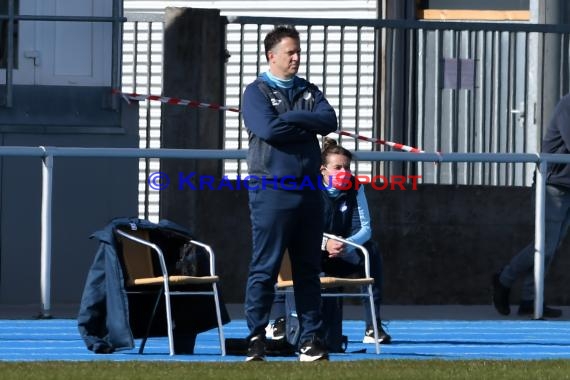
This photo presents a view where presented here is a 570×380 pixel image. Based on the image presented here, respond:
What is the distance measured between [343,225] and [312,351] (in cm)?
181

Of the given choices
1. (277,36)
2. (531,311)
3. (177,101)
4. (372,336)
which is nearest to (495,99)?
(531,311)

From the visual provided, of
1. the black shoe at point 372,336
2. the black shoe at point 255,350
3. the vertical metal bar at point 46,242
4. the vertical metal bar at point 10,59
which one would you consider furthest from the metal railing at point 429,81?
the black shoe at point 255,350

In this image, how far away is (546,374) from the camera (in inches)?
342

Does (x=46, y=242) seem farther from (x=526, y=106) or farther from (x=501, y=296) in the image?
(x=526, y=106)

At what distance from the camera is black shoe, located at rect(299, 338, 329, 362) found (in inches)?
376

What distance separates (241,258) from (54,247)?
1571mm

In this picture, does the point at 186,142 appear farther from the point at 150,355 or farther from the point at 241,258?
the point at 150,355

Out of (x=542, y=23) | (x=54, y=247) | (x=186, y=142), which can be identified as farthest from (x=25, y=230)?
(x=542, y=23)

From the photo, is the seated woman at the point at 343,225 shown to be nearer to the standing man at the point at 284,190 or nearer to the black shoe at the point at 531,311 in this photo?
the standing man at the point at 284,190

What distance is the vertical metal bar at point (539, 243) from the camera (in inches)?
521

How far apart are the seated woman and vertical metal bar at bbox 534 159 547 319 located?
86.7 inches

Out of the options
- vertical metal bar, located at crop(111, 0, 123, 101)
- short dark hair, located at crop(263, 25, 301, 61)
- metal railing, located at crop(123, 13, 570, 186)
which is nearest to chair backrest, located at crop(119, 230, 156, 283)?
short dark hair, located at crop(263, 25, 301, 61)

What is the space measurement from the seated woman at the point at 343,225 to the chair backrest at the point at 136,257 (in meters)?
0.83

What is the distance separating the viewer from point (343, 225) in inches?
442
